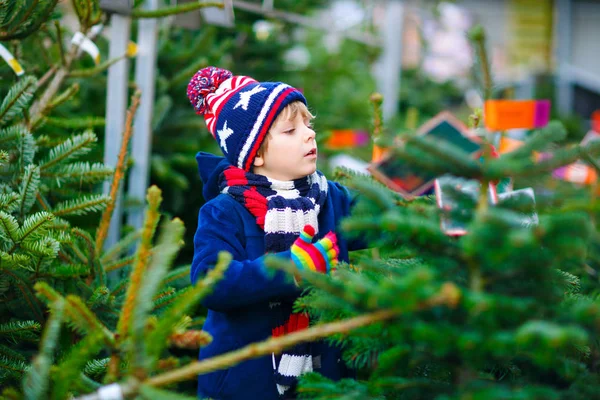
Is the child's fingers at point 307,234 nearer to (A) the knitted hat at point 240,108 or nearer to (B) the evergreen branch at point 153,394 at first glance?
(A) the knitted hat at point 240,108

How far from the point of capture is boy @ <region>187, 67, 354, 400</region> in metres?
1.72

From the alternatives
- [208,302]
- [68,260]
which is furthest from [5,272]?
[208,302]

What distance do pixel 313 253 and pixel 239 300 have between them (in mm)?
255

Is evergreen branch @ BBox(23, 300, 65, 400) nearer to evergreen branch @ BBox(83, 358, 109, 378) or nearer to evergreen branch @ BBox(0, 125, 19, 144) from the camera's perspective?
evergreen branch @ BBox(83, 358, 109, 378)

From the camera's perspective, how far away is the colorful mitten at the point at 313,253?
5.26 ft

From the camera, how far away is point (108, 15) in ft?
8.52

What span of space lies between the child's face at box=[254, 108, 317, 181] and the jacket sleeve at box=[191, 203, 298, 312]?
21 cm

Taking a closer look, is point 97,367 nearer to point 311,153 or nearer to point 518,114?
point 311,153

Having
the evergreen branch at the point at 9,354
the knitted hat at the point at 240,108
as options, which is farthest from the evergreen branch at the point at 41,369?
the knitted hat at the point at 240,108

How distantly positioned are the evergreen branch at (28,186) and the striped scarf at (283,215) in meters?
0.53

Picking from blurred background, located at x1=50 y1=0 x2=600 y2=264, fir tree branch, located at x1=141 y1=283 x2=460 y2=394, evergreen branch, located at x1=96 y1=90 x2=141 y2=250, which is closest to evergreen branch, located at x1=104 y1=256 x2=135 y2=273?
evergreen branch, located at x1=96 y1=90 x2=141 y2=250

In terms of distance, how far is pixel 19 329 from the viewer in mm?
1766

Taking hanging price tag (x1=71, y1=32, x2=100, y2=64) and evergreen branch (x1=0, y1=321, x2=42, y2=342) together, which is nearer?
evergreen branch (x1=0, y1=321, x2=42, y2=342)

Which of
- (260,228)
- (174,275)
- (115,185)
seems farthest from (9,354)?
(260,228)
